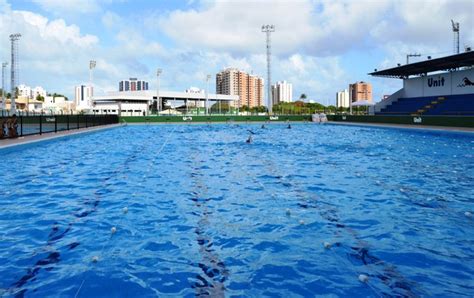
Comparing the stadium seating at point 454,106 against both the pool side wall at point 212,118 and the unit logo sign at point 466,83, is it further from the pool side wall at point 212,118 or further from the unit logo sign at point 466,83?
the pool side wall at point 212,118

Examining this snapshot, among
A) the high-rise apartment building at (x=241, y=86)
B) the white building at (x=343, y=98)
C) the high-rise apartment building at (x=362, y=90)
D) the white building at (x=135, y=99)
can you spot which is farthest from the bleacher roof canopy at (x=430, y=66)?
the white building at (x=343, y=98)

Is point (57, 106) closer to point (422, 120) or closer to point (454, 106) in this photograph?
point (422, 120)

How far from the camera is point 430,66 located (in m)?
41.9

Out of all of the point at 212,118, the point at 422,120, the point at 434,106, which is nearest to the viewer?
the point at 422,120

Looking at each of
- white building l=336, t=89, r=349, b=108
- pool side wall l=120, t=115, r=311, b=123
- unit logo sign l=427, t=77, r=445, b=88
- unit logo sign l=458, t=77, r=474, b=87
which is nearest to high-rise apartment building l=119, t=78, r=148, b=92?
white building l=336, t=89, r=349, b=108

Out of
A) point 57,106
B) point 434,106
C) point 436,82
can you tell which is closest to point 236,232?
point 434,106

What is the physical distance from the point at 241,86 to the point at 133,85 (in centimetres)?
4660

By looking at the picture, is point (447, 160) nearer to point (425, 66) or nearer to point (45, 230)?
point (45, 230)

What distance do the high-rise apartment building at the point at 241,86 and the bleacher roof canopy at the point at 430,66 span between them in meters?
89.3

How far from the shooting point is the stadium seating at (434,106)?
3725 centimetres

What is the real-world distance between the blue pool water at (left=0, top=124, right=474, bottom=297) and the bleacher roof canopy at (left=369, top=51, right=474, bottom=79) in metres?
28.9

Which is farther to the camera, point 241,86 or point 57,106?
point 241,86

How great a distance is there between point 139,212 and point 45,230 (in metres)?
1.57

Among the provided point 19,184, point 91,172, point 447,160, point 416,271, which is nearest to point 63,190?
point 19,184
